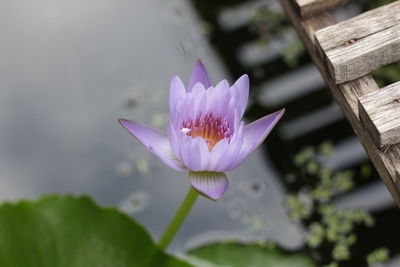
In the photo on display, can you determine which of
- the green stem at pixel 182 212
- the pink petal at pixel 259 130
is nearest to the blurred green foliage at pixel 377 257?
the green stem at pixel 182 212

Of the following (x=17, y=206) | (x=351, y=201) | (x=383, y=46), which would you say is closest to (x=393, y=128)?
(x=383, y=46)

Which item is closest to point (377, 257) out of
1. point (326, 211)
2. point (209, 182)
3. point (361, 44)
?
point (326, 211)

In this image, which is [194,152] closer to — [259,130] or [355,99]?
[259,130]

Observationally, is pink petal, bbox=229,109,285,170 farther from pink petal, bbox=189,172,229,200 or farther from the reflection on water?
the reflection on water

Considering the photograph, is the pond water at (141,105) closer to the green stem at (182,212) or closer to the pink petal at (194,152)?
the green stem at (182,212)

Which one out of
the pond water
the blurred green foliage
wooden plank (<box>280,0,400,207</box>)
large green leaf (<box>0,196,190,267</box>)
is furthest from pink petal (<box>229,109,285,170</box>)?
the blurred green foliage

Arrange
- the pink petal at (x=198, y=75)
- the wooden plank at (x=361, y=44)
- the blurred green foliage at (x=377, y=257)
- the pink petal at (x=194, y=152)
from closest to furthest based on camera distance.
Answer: the pink petal at (x=194, y=152) < the pink petal at (x=198, y=75) < the wooden plank at (x=361, y=44) < the blurred green foliage at (x=377, y=257)

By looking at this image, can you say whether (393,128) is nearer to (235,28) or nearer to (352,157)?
(352,157)
